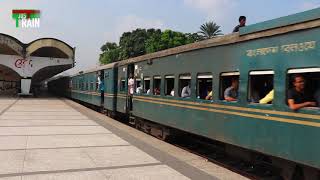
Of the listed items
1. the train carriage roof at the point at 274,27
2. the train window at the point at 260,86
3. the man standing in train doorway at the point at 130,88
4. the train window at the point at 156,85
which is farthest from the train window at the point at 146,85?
the train window at the point at 260,86

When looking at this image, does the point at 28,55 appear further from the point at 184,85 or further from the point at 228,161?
the point at 228,161

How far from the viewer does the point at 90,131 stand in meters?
14.9

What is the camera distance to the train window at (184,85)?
10.6m

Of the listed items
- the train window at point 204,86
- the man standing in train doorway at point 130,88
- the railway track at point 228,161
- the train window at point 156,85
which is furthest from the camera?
the man standing in train doorway at point 130,88

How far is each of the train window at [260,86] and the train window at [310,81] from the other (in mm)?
598

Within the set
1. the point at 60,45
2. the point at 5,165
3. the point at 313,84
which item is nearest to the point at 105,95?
the point at 5,165

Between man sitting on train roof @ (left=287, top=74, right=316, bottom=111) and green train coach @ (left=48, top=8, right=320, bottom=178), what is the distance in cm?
8

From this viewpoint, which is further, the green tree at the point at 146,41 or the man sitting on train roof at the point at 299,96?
the green tree at the point at 146,41

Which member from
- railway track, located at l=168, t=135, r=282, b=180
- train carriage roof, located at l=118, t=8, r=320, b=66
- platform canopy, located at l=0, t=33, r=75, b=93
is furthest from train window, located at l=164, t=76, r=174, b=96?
platform canopy, located at l=0, t=33, r=75, b=93

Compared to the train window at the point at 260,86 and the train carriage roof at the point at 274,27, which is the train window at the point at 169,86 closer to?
the train carriage roof at the point at 274,27

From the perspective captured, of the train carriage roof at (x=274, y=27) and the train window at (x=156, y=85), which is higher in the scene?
the train carriage roof at (x=274, y=27)

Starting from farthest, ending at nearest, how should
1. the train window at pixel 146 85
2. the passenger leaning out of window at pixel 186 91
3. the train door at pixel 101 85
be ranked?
1. the train door at pixel 101 85
2. the train window at pixel 146 85
3. the passenger leaning out of window at pixel 186 91

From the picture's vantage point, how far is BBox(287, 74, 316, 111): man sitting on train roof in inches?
248

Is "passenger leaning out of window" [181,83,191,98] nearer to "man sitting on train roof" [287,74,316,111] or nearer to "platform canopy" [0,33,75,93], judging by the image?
"man sitting on train roof" [287,74,316,111]
